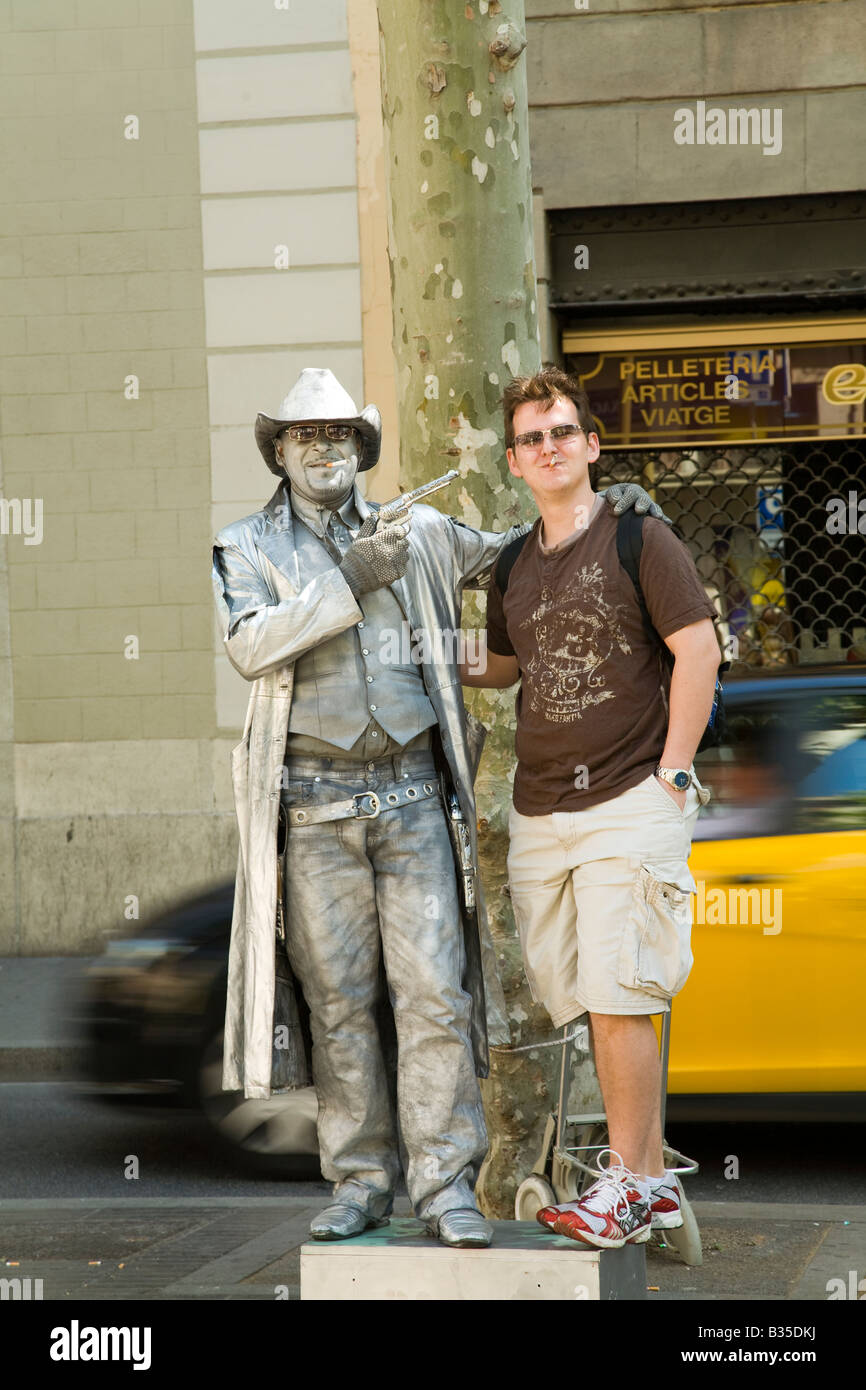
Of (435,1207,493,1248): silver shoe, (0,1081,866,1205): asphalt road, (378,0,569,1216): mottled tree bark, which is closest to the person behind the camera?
(435,1207,493,1248): silver shoe

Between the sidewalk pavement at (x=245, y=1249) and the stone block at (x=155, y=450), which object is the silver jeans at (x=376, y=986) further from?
the stone block at (x=155, y=450)

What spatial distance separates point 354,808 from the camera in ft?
13.1

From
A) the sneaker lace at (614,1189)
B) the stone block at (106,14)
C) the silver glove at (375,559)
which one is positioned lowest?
the sneaker lace at (614,1189)

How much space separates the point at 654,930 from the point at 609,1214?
0.63 m

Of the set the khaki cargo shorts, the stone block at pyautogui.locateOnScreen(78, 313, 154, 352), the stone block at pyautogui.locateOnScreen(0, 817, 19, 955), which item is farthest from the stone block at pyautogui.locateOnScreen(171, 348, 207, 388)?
the khaki cargo shorts

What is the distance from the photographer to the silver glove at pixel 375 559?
12.7 feet

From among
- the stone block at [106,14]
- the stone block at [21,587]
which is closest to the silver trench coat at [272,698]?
Answer: the stone block at [21,587]

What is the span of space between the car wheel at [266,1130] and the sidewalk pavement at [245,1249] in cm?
27

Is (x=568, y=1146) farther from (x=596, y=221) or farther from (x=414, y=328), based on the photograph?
(x=596, y=221)

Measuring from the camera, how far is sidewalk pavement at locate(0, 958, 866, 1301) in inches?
178

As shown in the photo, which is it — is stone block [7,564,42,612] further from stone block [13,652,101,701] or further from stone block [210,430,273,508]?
stone block [210,430,273,508]

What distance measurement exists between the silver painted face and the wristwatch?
1.02 m

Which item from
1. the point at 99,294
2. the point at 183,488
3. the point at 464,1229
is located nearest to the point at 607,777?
the point at 464,1229

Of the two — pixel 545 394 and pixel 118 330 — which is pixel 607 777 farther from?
pixel 118 330
